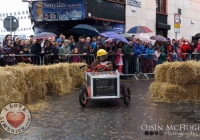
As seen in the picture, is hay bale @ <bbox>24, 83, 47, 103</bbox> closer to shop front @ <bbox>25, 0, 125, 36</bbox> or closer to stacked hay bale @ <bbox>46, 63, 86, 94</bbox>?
stacked hay bale @ <bbox>46, 63, 86, 94</bbox>

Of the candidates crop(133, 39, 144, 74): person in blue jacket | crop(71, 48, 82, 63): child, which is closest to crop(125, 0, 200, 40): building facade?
crop(133, 39, 144, 74): person in blue jacket

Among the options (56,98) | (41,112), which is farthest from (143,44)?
(41,112)

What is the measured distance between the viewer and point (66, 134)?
24.5 feet

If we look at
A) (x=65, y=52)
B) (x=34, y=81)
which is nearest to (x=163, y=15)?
(x=65, y=52)

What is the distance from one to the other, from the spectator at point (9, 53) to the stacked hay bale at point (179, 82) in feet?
20.6

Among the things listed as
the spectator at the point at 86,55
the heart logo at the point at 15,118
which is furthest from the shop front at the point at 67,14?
the heart logo at the point at 15,118

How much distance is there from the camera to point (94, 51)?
58.1 ft

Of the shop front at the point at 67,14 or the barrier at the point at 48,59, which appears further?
the shop front at the point at 67,14

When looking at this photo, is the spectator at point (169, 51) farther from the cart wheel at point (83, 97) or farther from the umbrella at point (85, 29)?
the cart wheel at point (83, 97)

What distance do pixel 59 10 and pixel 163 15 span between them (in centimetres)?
1164

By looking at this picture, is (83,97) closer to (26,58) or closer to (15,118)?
(15,118)

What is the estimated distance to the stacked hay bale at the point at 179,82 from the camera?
1127 cm

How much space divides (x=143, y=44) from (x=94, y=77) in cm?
992
